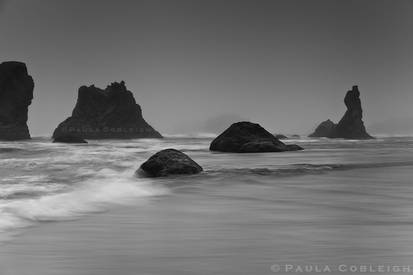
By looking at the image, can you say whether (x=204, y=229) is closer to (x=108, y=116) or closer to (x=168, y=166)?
(x=168, y=166)

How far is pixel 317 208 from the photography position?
7.84 meters

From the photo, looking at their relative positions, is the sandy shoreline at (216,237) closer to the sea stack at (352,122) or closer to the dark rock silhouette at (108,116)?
the sea stack at (352,122)

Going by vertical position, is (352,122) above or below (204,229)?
above

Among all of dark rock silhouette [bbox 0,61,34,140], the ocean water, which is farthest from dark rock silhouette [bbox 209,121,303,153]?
dark rock silhouette [bbox 0,61,34,140]

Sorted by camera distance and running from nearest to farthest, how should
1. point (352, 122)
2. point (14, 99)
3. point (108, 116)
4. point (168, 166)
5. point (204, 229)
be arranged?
point (204, 229)
point (168, 166)
point (14, 99)
point (352, 122)
point (108, 116)

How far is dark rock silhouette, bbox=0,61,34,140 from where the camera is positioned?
397 feet

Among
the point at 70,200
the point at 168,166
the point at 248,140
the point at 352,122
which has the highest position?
the point at 352,122

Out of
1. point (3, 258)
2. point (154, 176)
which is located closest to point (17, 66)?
point (154, 176)

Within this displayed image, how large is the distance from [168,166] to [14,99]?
134m

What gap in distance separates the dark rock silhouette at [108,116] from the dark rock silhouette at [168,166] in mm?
172955

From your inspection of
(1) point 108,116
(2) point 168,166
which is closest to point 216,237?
(2) point 168,166

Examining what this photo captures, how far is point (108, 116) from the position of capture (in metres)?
189

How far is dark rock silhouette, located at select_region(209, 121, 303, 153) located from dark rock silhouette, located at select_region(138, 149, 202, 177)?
61.0ft

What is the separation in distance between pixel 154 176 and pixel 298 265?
34.4 ft
